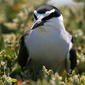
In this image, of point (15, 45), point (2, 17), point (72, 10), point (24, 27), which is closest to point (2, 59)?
point (15, 45)

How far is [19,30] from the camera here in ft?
30.1

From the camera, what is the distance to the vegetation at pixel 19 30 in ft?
20.1

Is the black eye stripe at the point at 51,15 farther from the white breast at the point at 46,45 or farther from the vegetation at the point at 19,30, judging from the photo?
the vegetation at the point at 19,30

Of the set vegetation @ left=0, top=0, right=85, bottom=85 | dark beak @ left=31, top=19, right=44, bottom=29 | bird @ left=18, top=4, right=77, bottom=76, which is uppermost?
dark beak @ left=31, top=19, right=44, bottom=29

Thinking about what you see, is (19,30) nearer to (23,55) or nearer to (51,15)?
(23,55)

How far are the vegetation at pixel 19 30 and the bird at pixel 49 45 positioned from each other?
7.5 inches

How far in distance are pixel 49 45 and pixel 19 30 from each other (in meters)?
2.62

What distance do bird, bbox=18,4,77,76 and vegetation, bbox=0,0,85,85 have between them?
190 millimetres

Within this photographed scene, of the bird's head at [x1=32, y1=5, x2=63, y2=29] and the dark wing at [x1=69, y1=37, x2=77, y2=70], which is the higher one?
the bird's head at [x1=32, y1=5, x2=63, y2=29]

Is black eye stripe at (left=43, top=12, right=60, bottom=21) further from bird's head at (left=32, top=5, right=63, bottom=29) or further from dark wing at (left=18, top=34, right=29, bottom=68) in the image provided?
dark wing at (left=18, top=34, right=29, bottom=68)

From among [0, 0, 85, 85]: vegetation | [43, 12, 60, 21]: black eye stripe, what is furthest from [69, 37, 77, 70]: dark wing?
[43, 12, 60, 21]: black eye stripe

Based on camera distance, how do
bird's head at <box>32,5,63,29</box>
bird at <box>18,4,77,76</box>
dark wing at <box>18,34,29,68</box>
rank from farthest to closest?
1. dark wing at <box>18,34,29,68</box>
2. bird at <box>18,4,77,76</box>
3. bird's head at <box>32,5,63,29</box>

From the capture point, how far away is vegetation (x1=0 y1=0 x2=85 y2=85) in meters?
6.14

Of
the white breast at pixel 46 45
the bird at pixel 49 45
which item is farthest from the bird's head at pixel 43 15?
the white breast at pixel 46 45
